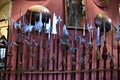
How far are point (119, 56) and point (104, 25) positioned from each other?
60cm

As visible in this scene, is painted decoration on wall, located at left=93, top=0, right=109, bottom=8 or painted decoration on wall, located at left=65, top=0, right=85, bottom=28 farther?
painted decoration on wall, located at left=93, top=0, right=109, bottom=8

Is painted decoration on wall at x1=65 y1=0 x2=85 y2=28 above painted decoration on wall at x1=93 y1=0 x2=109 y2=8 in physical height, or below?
below

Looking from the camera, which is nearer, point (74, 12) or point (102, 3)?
point (74, 12)

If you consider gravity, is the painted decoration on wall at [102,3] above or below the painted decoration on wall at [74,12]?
above

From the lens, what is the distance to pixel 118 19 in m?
3.93

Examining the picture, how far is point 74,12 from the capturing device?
11.2ft

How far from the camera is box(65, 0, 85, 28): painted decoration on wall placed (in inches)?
132

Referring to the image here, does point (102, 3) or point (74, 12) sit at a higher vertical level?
point (102, 3)

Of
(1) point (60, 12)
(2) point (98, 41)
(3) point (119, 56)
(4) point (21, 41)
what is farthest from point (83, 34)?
(4) point (21, 41)

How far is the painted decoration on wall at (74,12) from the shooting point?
3.35m

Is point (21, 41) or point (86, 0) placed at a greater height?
point (86, 0)

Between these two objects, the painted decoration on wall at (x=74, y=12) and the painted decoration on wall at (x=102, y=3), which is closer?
the painted decoration on wall at (x=74, y=12)

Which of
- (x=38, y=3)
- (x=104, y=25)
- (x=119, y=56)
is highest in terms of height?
(x=38, y=3)

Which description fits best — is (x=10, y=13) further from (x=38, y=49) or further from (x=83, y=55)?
(x=83, y=55)
